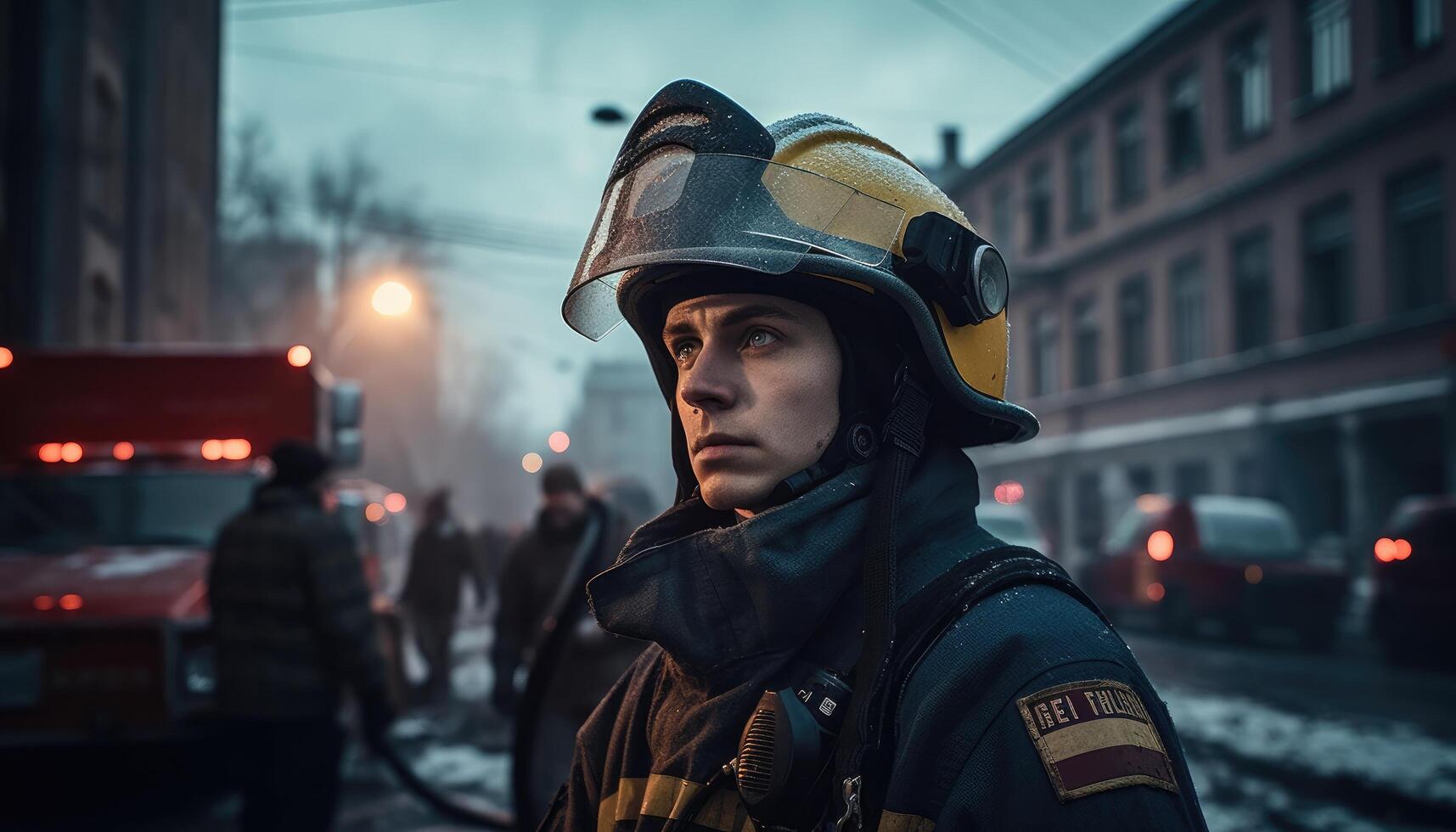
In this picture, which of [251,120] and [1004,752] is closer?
[1004,752]

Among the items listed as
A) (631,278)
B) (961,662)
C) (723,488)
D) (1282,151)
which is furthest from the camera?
(1282,151)

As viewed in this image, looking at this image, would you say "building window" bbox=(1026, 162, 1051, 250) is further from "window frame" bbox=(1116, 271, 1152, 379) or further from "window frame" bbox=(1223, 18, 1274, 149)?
"window frame" bbox=(1223, 18, 1274, 149)

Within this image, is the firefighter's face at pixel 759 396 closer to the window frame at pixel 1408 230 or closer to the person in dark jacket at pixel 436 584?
the person in dark jacket at pixel 436 584

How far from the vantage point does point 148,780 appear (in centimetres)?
607

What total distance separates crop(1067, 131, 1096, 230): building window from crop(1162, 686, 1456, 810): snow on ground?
75.1 ft

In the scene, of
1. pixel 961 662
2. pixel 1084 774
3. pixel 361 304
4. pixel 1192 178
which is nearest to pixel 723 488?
pixel 961 662

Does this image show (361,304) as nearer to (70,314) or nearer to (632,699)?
(70,314)

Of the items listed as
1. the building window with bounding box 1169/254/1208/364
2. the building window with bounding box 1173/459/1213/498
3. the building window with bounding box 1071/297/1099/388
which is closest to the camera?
the building window with bounding box 1173/459/1213/498

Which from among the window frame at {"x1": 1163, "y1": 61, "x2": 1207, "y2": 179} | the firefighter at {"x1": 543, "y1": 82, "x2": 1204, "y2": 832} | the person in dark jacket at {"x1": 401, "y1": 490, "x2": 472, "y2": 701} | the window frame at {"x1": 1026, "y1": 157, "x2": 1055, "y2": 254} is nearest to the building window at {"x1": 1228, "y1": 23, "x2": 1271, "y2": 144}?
the window frame at {"x1": 1163, "y1": 61, "x2": 1207, "y2": 179}

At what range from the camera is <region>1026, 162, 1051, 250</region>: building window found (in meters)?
33.4

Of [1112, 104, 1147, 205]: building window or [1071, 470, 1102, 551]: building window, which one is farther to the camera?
[1071, 470, 1102, 551]: building window

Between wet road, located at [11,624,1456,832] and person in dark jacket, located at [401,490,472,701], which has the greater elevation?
Answer: person in dark jacket, located at [401,490,472,701]

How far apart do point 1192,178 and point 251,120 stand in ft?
91.9

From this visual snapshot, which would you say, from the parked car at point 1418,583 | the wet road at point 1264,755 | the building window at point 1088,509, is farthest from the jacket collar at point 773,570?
the building window at point 1088,509
